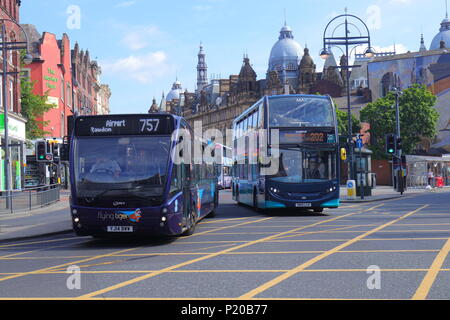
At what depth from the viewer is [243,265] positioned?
9797mm

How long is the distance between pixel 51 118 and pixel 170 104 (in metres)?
119

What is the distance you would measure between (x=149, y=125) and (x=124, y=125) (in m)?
0.54

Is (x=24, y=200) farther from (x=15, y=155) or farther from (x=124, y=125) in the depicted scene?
(x=15, y=155)

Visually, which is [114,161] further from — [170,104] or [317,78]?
[170,104]

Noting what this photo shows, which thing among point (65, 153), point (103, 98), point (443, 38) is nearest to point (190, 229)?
point (65, 153)

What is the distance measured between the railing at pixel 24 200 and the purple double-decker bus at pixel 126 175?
42.0 ft

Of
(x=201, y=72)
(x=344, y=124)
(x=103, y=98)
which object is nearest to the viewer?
(x=344, y=124)

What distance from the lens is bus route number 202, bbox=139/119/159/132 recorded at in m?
13.3

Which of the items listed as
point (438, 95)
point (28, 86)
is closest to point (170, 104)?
point (438, 95)

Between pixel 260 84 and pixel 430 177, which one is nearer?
pixel 430 177

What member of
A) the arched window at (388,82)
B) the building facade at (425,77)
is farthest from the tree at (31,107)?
the arched window at (388,82)

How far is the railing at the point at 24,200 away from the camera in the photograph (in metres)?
24.8

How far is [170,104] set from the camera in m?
181
